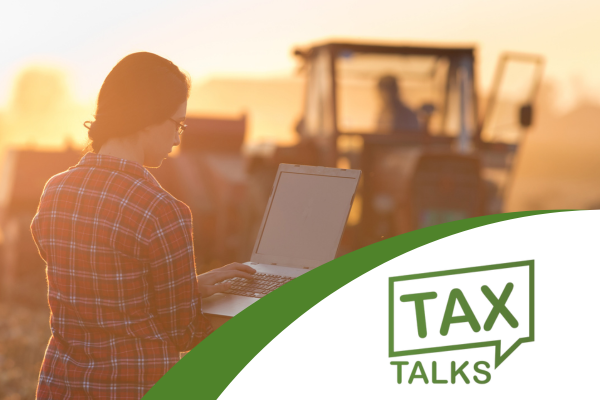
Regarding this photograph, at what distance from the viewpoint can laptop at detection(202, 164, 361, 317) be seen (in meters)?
2.15

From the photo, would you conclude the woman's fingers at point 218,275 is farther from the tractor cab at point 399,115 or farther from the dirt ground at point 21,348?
the tractor cab at point 399,115

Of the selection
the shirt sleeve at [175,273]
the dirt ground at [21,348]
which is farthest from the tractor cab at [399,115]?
the shirt sleeve at [175,273]

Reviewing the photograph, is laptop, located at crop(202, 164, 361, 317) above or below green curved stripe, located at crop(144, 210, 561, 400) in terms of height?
above

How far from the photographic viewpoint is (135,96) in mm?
1799

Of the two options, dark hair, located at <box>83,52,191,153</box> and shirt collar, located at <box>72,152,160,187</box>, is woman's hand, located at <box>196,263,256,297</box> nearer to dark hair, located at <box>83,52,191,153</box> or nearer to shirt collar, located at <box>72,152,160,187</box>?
shirt collar, located at <box>72,152,160,187</box>

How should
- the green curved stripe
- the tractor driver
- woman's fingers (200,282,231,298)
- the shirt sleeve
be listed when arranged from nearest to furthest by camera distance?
the shirt sleeve < the green curved stripe < woman's fingers (200,282,231,298) < the tractor driver

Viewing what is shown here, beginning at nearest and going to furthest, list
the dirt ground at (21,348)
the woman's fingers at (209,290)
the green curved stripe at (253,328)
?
the green curved stripe at (253,328)
the woman's fingers at (209,290)
the dirt ground at (21,348)

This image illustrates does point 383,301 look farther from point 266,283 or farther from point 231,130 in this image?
point 231,130

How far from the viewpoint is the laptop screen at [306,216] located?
217 centimetres

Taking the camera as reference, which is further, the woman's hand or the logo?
the logo

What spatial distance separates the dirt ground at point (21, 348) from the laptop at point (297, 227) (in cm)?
330

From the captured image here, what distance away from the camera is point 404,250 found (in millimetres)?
2293

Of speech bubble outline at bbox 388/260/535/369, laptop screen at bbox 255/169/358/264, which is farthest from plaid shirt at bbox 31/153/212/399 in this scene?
speech bubble outline at bbox 388/260/535/369

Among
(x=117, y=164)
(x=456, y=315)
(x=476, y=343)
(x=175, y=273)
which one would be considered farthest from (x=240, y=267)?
(x=476, y=343)
